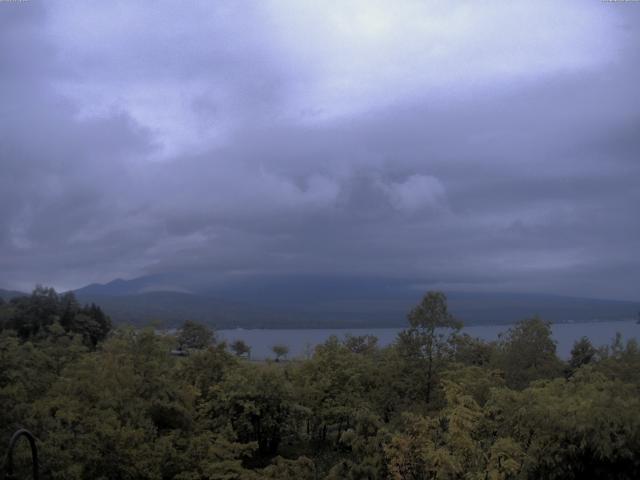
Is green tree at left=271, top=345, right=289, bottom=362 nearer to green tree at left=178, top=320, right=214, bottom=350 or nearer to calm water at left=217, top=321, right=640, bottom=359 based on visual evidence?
calm water at left=217, top=321, right=640, bottom=359

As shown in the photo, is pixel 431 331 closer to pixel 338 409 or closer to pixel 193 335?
pixel 338 409

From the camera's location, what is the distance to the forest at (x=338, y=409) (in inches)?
491

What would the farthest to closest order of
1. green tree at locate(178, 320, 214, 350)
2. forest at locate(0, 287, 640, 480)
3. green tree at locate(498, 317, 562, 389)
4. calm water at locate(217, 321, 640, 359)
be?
green tree at locate(178, 320, 214, 350)
calm water at locate(217, 321, 640, 359)
green tree at locate(498, 317, 562, 389)
forest at locate(0, 287, 640, 480)

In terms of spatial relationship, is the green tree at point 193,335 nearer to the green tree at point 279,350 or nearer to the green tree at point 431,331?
the green tree at point 279,350

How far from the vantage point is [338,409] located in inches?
874

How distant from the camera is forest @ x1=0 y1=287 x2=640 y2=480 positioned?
1247 centimetres

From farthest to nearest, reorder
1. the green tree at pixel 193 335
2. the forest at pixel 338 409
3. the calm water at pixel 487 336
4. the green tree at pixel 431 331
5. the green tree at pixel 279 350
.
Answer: the green tree at pixel 193 335, the green tree at pixel 279 350, the calm water at pixel 487 336, the green tree at pixel 431 331, the forest at pixel 338 409

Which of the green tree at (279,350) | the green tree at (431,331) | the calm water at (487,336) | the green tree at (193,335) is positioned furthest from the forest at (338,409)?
the green tree at (193,335)

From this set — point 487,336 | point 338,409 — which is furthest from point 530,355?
point 487,336

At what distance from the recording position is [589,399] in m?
13.2

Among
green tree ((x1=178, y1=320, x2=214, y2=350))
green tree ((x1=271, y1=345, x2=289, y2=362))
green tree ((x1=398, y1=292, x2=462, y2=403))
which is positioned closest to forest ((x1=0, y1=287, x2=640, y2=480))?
green tree ((x1=398, y1=292, x2=462, y2=403))

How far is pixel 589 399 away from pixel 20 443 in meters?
11.5

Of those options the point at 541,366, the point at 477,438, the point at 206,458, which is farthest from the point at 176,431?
the point at 541,366

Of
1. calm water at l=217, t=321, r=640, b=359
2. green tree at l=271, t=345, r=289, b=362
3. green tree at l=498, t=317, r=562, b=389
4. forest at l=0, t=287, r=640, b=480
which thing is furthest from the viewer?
green tree at l=271, t=345, r=289, b=362
